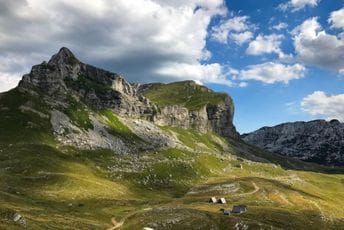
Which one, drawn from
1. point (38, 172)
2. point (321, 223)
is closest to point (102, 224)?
point (321, 223)

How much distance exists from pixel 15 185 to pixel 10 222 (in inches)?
2996

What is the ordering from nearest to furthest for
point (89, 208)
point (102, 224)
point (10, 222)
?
point (10, 222) < point (102, 224) < point (89, 208)

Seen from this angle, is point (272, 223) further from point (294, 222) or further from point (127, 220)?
point (127, 220)

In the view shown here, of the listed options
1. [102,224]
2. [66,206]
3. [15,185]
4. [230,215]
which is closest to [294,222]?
[230,215]

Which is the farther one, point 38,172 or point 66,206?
point 38,172

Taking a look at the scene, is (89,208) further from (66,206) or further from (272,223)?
(272,223)

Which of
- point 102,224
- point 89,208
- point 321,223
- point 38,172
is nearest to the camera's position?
point 102,224

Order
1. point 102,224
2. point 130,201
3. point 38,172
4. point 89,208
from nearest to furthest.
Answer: point 102,224 → point 89,208 → point 130,201 → point 38,172

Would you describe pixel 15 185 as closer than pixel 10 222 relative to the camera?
No

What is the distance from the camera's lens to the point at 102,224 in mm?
116250

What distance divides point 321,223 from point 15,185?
326ft

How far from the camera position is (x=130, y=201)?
16350cm

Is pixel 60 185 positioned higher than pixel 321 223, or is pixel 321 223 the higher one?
pixel 60 185

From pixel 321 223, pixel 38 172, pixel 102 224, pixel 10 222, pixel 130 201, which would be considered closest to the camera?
pixel 10 222
